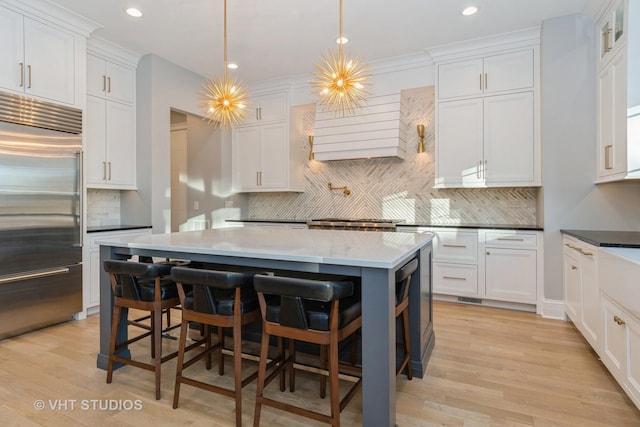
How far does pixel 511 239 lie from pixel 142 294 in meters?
3.48

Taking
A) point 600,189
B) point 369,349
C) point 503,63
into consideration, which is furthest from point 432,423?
point 503,63

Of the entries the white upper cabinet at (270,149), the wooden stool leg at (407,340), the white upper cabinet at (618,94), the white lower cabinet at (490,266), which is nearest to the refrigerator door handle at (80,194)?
the white upper cabinet at (270,149)

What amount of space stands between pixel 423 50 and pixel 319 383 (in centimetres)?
382

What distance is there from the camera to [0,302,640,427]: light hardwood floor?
1.91m

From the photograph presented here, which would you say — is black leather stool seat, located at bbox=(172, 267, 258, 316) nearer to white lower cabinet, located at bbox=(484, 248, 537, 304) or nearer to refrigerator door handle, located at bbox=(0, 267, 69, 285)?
refrigerator door handle, located at bbox=(0, 267, 69, 285)

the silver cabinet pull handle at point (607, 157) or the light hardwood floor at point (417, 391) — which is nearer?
the light hardwood floor at point (417, 391)

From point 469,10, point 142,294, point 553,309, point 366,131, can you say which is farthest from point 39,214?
point 553,309

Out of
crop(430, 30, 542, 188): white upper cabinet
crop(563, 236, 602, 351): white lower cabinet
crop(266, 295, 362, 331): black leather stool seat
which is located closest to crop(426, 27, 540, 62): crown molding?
crop(430, 30, 542, 188): white upper cabinet

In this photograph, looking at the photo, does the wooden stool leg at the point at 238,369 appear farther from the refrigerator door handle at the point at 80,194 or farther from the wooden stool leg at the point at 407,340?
the refrigerator door handle at the point at 80,194

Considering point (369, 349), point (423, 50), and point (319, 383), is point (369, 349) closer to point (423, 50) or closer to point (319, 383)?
point (319, 383)

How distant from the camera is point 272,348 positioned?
104 inches

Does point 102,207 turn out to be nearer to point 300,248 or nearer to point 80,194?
point 80,194

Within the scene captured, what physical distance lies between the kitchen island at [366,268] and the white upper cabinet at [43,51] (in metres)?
1.91

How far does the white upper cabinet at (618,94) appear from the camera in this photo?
2648 mm
